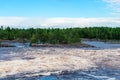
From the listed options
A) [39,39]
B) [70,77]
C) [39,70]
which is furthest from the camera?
[39,39]

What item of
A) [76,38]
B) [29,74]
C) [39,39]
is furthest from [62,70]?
[76,38]

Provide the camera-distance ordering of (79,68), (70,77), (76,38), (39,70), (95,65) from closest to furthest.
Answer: (70,77), (39,70), (79,68), (95,65), (76,38)

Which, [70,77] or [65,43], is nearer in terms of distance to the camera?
[70,77]

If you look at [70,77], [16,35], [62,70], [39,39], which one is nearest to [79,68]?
[62,70]

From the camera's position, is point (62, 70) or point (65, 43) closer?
point (62, 70)

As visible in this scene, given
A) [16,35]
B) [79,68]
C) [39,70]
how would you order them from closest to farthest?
[39,70], [79,68], [16,35]

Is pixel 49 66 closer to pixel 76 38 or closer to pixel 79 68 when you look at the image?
pixel 79 68

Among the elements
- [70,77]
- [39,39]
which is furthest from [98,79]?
[39,39]

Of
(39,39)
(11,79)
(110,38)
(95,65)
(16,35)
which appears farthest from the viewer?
(110,38)

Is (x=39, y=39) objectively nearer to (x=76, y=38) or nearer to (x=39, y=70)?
(x=76, y=38)
